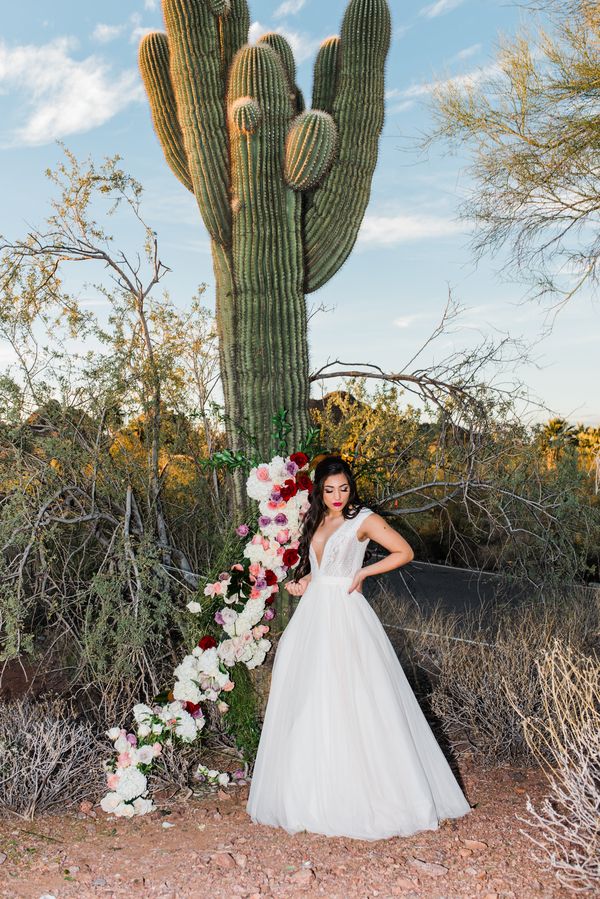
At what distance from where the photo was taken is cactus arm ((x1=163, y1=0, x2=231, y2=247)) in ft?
21.0

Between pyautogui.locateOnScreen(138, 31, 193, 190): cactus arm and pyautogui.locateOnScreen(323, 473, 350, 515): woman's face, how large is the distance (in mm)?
3507

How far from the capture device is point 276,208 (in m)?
6.29

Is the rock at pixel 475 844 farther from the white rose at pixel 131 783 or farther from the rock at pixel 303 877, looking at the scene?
the white rose at pixel 131 783

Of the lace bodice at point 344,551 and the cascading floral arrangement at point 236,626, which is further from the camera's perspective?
the cascading floral arrangement at point 236,626

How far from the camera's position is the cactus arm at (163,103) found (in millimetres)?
7027

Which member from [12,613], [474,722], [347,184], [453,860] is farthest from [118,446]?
[453,860]

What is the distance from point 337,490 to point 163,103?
4144 millimetres

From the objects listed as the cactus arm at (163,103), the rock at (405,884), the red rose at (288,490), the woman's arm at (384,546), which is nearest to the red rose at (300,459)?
the red rose at (288,490)

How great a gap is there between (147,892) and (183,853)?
42cm

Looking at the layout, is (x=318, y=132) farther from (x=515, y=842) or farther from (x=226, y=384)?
(x=515, y=842)

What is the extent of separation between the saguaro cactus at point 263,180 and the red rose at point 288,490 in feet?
2.76

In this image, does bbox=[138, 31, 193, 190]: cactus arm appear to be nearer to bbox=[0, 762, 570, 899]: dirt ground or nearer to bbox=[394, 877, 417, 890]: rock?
bbox=[0, 762, 570, 899]: dirt ground

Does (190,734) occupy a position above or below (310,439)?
below

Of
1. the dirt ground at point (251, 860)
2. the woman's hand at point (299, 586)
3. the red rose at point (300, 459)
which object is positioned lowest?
the dirt ground at point (251, 860)
